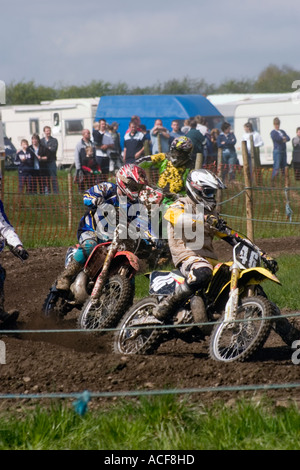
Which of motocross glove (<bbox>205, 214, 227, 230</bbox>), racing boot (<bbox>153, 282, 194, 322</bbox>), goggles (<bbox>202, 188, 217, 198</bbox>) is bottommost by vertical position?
racing boot (<bbox>153, 282, 194, 322</bbox>)

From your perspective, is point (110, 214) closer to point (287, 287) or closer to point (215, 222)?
point (215, 222)

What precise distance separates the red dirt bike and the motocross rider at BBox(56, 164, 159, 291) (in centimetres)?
15

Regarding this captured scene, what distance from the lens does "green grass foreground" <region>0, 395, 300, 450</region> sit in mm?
5199

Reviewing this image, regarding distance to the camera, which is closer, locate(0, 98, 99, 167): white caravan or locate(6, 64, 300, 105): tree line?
locate(0, 98, 99, 167): white caravan

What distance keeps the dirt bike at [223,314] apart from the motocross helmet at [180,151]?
4190mm

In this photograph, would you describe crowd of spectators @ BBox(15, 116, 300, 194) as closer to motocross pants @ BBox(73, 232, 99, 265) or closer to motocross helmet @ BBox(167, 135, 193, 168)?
motocross helmet @ BBox(167, 135, 193, 168)

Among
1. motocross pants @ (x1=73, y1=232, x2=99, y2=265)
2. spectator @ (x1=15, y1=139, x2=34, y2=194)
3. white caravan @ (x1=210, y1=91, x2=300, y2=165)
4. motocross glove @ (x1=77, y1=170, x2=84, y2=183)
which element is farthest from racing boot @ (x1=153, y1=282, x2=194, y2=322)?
white caravan @ (x1=210, y1=91, x2=300, y2=165)

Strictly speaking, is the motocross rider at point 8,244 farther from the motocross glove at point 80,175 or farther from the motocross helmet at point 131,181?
the motocross glove at point 80,175

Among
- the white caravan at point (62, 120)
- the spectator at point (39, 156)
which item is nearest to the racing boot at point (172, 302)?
the spectator at point (39, 156)

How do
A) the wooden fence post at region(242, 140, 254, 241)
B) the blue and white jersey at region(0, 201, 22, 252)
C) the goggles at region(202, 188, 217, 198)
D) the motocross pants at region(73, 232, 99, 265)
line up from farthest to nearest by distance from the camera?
1. the wooden fence post at region(242, 140, 254, 241)
2. the motocross pants at region(73, 232, 99, 265)
3. the blue and white jersey at region(0, 201, 22, 252)
4. the goggles at region(202, 188, 217, 198)

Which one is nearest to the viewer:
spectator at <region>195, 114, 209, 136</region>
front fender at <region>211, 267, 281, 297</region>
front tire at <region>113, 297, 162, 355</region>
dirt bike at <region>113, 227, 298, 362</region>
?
dirt bike at <region>113, 227, 298, 362</region>
